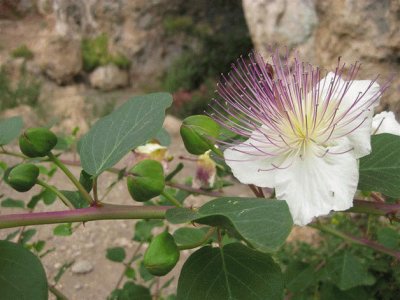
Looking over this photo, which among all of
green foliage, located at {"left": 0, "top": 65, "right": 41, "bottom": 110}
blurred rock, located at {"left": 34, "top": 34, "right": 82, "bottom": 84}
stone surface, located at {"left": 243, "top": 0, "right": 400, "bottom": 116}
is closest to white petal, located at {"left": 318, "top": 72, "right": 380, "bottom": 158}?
stone surface, located at {"left": 243, "top": 0, "right": 400, "bottom": 116}

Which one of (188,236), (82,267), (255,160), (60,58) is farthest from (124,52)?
(255,160)

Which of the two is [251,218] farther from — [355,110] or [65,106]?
[65,106]

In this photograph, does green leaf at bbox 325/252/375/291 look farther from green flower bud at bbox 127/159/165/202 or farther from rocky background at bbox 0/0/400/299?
rocky background at bbox 0/0/400/299

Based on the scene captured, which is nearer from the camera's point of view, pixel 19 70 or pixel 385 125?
pixel 385 125

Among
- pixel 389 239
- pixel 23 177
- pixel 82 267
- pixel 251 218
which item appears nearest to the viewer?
pixel 251 218

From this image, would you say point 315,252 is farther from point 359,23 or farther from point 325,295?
point 359,23

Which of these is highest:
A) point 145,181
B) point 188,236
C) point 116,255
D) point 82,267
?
point 145,181
